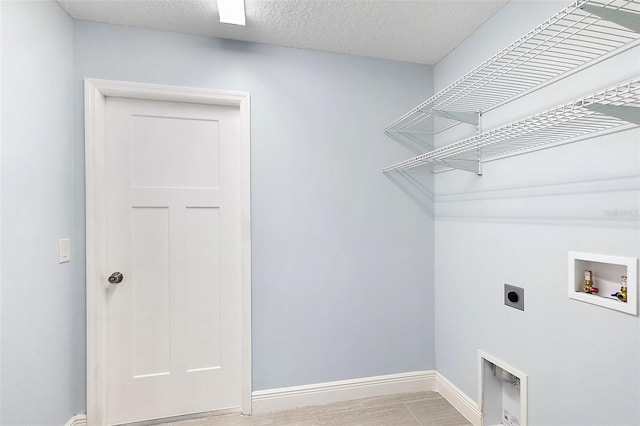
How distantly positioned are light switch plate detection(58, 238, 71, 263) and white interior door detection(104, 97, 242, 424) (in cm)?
18

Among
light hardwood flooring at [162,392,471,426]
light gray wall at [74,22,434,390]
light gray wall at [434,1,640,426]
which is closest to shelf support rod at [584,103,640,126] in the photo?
light gray wall at [434,1,640,426]

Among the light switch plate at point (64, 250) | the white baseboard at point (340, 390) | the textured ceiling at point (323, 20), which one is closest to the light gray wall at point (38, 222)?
the light switch plate at point (64, 250)

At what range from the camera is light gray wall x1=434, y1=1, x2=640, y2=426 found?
3.52ft

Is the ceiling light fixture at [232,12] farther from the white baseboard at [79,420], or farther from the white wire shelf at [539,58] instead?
the white baseboard at [79,420]

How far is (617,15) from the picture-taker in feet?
2.78

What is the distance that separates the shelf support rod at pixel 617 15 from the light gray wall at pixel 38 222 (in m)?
2.10

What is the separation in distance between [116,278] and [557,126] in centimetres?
228

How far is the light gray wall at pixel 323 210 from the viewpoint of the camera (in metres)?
1.89

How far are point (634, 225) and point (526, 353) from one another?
2.50ft

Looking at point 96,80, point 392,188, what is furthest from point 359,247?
point 96,80

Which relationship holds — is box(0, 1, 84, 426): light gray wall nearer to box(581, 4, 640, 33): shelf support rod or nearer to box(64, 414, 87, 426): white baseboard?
box(64, 414, 87, 426): white baseboard

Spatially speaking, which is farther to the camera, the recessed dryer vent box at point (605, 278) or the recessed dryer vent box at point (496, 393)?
the recessed dryer vent box at point (496, 393)

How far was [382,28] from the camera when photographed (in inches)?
68.8

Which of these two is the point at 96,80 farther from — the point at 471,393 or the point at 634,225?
the point at 471,393
